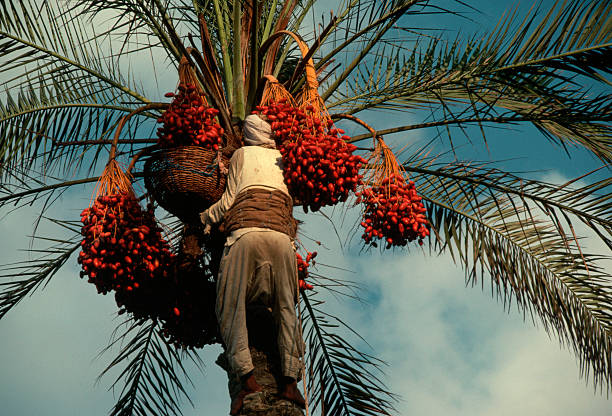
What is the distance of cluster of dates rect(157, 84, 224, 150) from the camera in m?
4.79

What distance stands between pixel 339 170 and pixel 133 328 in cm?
275

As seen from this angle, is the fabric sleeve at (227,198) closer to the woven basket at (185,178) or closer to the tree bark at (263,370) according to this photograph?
the woven basket at (185,178)

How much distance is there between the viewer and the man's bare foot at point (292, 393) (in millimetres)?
4070

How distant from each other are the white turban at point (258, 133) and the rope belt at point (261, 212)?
1.47ft

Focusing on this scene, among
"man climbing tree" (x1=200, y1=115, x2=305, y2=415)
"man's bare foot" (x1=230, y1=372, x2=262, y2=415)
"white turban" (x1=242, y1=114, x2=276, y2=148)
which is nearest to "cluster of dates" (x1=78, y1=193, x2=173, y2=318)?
"man climbing tree" (x1=200, y1=115, x2=305, y2=415)

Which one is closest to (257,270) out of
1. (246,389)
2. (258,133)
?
(246,389)

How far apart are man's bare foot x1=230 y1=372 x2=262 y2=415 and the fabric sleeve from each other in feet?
3.30

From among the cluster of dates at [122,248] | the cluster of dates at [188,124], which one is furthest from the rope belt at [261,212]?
the cluster of dates at [188,124]

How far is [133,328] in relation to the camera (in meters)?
6.24

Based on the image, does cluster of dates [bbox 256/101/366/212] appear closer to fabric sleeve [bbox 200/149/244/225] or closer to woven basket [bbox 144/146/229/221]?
fabric sleeve [bbox 200/149/244/225]

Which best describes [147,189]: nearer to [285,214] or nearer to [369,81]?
[285,214]

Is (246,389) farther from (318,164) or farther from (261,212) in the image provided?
(318,164)

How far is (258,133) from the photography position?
15.8 feet

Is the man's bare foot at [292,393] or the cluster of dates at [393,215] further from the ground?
the cluster of dates at [393,215]
